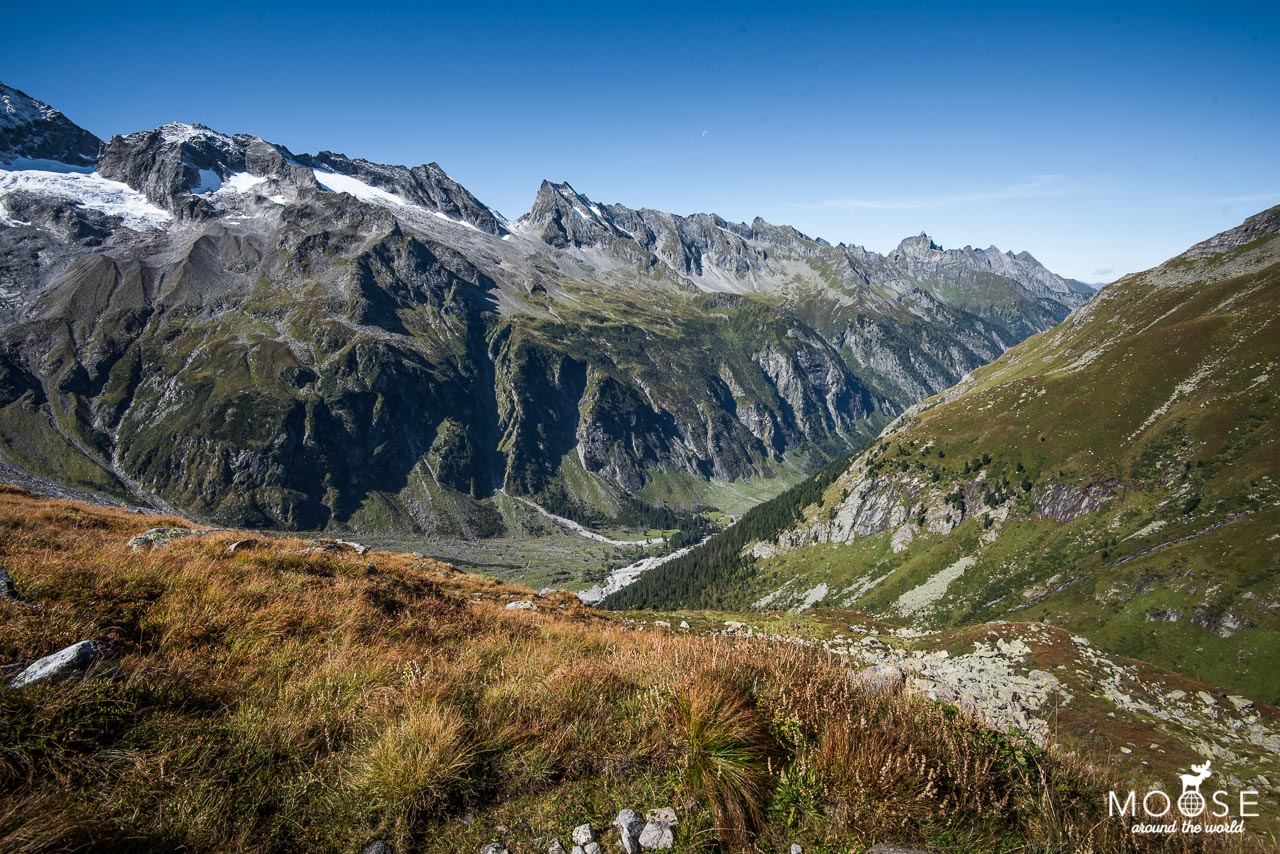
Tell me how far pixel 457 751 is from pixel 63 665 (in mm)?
3978

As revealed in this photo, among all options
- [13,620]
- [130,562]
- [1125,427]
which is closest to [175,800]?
[13,620]

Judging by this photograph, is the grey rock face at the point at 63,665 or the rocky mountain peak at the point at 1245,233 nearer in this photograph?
the grey rock face at the point at 63,665

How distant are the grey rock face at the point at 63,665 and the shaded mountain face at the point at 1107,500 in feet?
330

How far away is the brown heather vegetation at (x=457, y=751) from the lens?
14.6 ft

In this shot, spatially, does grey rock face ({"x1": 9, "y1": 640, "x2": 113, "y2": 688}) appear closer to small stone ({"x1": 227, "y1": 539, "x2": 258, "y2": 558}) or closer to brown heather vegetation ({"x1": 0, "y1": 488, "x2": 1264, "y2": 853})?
brown heather vegetation ({"x1": 0, "y1": 488, "x2": 1264, "y2": 853})

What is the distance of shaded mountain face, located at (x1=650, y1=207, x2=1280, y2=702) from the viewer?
78.1 m

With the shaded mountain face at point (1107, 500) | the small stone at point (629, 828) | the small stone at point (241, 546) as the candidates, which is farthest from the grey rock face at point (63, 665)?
the shaded mountain face at point (1107, 500)

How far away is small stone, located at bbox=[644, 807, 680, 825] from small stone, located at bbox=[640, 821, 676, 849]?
0.08 m

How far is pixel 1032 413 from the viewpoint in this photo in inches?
5463

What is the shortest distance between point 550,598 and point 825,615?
40974mm

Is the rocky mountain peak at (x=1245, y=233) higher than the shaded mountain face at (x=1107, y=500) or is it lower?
higher

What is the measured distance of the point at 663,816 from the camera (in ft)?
17.0

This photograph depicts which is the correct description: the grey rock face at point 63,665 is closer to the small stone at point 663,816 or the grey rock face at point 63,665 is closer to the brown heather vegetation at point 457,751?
the brown heather vegetation at point 457,751

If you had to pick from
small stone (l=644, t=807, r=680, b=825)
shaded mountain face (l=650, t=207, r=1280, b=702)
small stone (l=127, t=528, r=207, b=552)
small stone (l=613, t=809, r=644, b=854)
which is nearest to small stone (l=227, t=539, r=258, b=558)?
small stone (l=127, t=528, r=207, b=552)
